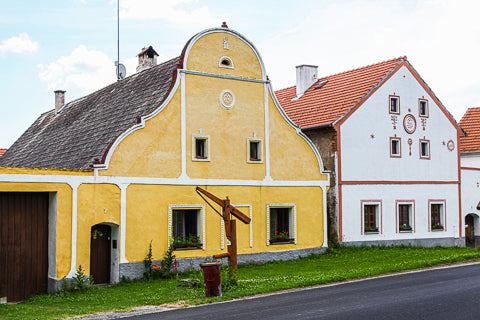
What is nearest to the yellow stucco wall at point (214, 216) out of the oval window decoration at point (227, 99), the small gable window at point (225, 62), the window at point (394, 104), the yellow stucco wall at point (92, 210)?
the yellow stucco wall at point (92, 210)

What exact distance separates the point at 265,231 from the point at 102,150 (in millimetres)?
7001

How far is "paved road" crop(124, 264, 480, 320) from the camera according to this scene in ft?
39.6

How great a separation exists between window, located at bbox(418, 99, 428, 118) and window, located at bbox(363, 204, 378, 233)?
18.2 ft

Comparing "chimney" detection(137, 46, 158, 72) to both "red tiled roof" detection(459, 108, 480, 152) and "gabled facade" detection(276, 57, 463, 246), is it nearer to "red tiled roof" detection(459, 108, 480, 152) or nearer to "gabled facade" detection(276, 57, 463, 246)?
"gabled facade" detection(276, 57, 463, 246)

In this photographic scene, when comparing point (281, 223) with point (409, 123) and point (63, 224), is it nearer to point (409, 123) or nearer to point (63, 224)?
point (63, 224)

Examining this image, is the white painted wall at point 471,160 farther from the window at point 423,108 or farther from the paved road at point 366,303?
the paved road at point 366,303

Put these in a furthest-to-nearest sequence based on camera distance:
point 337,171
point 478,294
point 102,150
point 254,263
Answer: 1. point 337,171
2. point 254,263
3. point 102,150
4. point 478,294

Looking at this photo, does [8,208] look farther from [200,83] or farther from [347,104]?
[347,104]

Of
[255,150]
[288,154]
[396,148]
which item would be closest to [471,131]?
[396,148]

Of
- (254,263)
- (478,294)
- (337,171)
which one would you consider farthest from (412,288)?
(337,171)

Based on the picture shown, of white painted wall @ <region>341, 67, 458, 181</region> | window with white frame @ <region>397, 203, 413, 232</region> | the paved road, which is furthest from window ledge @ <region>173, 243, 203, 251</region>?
window with white frame @ <region>397, 203, 413, 232</region>

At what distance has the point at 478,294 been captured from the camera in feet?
45.8

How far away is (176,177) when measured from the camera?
20.8 m

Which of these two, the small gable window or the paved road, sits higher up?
the small gable window
